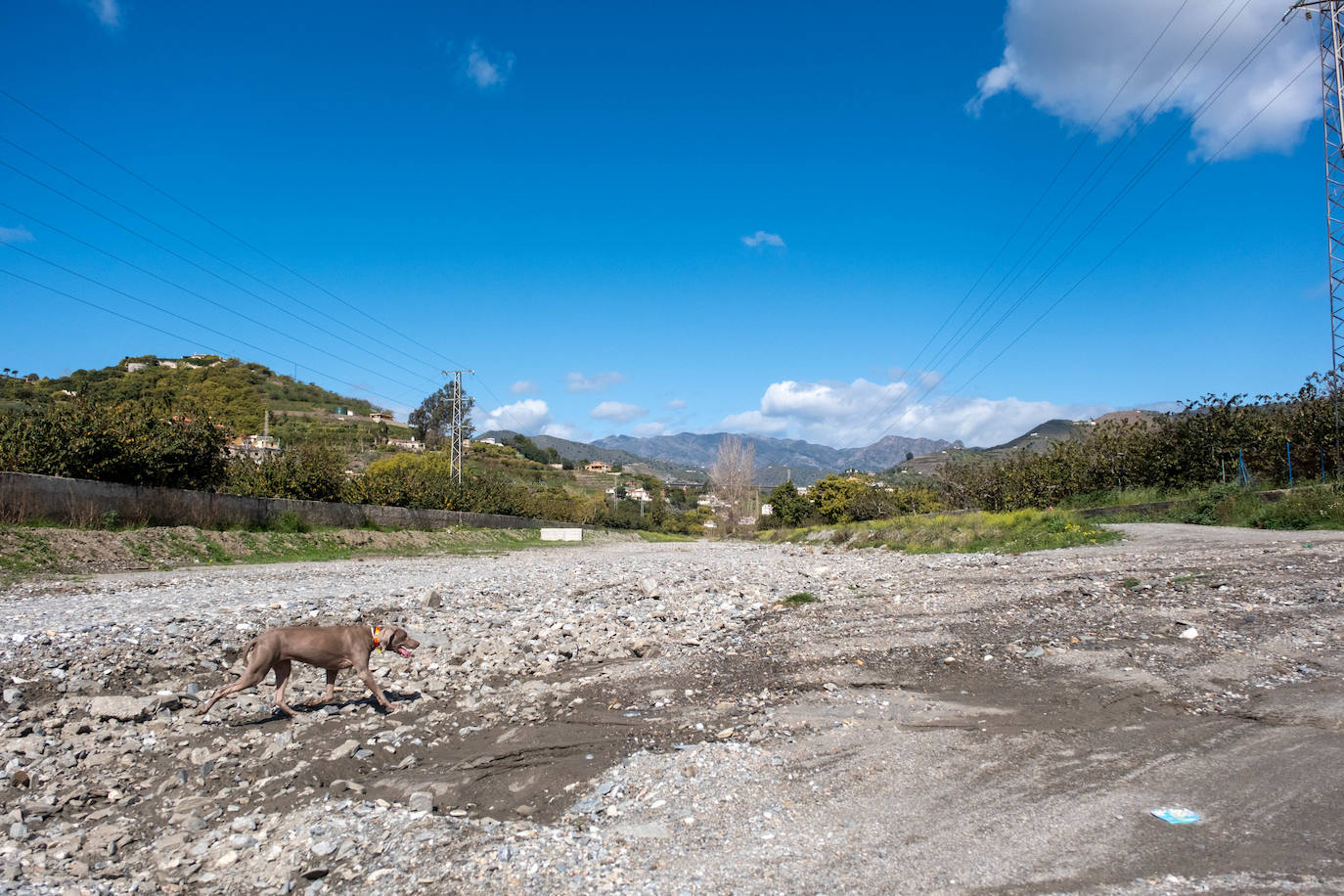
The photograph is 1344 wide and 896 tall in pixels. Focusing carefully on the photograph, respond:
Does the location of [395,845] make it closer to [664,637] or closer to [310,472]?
[664,637]

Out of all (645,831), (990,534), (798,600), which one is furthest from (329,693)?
(990,534)

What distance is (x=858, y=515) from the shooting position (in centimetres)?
5944

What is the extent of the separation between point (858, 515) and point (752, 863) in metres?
57.4

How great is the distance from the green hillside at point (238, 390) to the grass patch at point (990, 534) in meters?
41.7

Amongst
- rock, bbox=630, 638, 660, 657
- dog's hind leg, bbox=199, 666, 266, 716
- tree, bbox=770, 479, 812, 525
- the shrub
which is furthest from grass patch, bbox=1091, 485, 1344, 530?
tree, bbox=770, 479, 812, 525

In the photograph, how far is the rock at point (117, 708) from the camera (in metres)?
6.42

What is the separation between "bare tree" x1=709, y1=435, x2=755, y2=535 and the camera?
85438mm

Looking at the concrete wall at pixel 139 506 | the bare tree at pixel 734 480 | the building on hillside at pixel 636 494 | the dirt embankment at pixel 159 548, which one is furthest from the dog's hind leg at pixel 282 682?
the building on hillside at pixel 636 494

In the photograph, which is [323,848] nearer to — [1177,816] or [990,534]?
[1177,816]

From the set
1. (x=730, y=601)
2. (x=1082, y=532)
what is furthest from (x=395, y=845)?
(x=1082, y=532)

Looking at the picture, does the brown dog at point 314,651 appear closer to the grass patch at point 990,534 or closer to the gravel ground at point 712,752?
the gravel ground at point 712,752

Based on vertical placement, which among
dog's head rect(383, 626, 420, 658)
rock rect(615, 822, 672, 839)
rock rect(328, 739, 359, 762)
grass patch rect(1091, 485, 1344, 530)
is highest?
grass patch rect(1091, 485, 1344, 530)

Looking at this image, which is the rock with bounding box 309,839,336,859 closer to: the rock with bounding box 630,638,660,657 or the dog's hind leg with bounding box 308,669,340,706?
the dog's hind leg with bounding box 308,669,340,706

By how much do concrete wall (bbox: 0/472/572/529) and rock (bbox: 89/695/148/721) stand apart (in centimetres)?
1504
